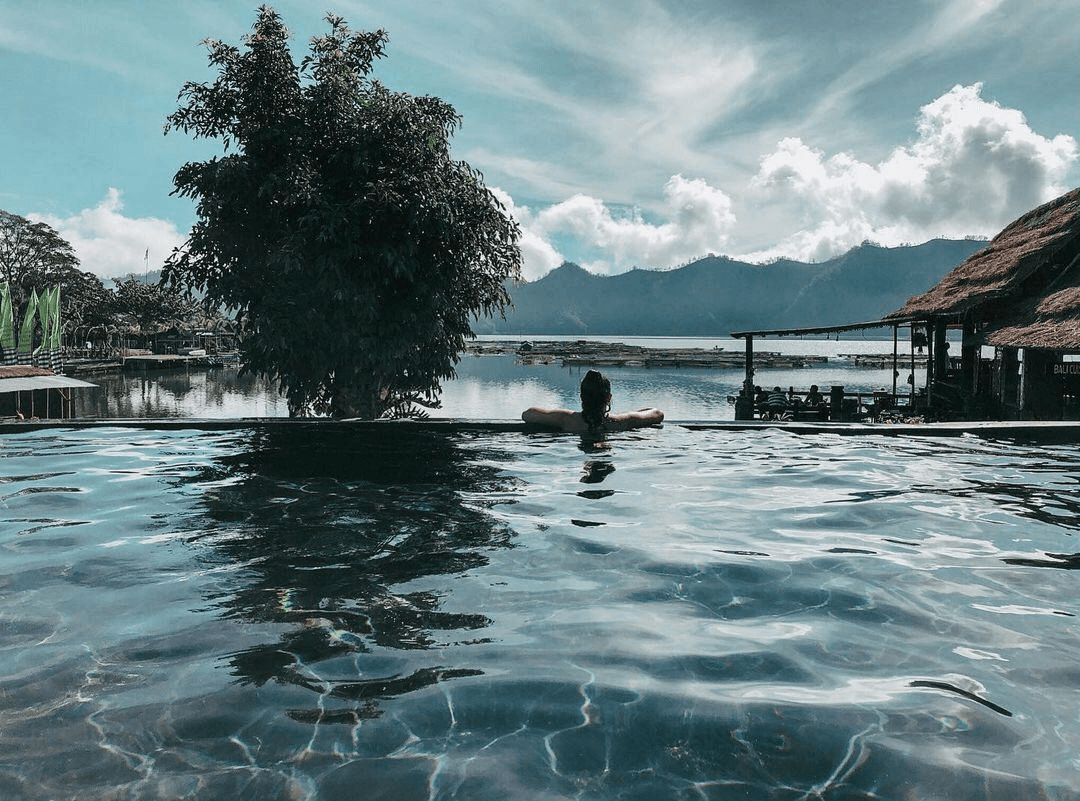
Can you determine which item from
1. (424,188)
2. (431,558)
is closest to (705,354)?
(424,188)

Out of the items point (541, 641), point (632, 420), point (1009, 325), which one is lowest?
point (541, 641)

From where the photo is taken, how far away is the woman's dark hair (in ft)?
34.9

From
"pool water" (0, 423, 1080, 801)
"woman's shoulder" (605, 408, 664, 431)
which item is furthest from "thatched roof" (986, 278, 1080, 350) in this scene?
"pool water" (0, 423, 1080, 801)

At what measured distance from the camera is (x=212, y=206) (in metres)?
13.5

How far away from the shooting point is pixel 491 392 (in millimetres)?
65375

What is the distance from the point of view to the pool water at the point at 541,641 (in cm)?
262

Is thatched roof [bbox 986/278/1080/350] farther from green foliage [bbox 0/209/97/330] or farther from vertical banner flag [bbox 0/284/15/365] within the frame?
green foliage [bbox 0/209/97/330]

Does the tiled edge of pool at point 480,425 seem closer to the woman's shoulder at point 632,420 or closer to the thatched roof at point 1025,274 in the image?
the woman's shoulder at point 632,420

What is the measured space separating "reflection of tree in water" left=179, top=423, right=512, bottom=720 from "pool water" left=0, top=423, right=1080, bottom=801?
0.10 ft

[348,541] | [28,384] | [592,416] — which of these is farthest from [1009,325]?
[28,384]

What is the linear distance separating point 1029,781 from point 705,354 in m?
117

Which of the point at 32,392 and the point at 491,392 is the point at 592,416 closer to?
the point at 32,392

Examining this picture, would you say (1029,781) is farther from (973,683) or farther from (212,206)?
(212,206)

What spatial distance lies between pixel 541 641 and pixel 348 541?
252 cm
